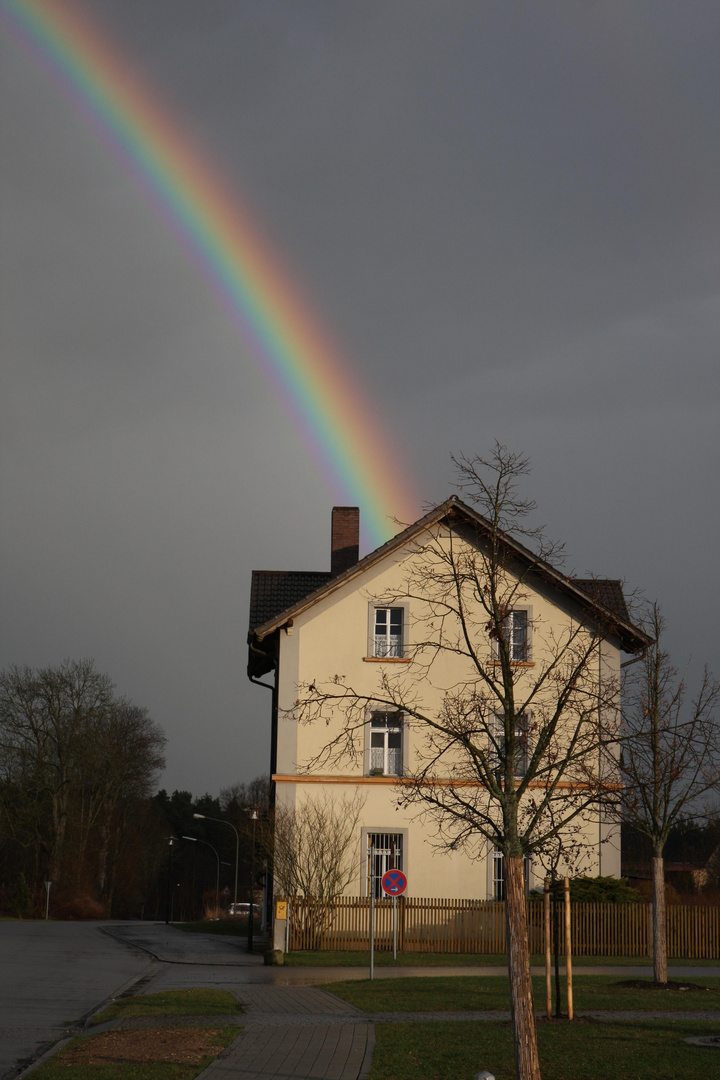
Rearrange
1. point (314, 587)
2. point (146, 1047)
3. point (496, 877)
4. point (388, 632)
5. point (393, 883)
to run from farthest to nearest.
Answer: point (314, 587) < point (388, 632) < point (496, 877) < point (393, 883) < point (146, 1047)

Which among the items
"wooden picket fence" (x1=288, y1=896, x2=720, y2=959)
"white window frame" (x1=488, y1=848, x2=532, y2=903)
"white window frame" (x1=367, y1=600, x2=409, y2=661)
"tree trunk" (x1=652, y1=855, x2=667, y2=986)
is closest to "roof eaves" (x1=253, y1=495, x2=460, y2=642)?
"white window frame" (x1=367, y1=600, x2=409, y2=661)

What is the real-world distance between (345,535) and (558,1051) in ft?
85.0

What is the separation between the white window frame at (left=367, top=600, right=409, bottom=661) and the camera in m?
32.2

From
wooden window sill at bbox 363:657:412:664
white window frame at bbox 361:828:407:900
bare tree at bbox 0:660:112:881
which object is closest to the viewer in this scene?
white window frame at bbox 361:828:407:900

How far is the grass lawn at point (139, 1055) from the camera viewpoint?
10.1 meters

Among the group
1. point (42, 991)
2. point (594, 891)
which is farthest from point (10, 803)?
point (42, 991)

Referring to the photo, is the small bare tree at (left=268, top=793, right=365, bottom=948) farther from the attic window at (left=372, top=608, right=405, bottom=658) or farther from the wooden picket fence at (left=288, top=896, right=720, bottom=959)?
the attic window at (left=372, top=608, right=405, bottom=658)

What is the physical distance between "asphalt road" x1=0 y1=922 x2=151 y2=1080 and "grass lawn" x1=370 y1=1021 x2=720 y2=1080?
3.85m

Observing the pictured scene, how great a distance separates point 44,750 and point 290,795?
121 feet

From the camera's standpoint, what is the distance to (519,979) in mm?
8719

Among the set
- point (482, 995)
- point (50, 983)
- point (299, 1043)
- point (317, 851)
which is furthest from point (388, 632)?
point (299, 1043)

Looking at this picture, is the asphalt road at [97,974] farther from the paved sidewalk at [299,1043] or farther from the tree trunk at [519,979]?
the tree trunk at [519,979]

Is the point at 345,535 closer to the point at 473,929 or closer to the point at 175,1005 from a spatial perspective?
the point at 473,929

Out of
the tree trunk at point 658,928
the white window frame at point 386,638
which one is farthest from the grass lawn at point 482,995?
the white window frame at point 386,638
